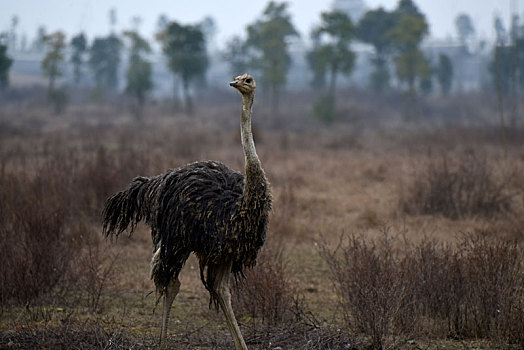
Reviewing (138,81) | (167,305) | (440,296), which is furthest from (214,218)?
(138,81)

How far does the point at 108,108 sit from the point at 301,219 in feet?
98.7

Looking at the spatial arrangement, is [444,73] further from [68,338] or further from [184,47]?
[68,338]

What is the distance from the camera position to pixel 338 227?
838 cm

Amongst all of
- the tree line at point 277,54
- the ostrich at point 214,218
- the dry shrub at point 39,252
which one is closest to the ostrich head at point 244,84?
the ostrich at point 214,218

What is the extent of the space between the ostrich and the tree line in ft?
67.3

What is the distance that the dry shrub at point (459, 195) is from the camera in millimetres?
8750

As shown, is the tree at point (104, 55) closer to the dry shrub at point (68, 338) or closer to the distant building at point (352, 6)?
the dry shrub at point (68, 338)

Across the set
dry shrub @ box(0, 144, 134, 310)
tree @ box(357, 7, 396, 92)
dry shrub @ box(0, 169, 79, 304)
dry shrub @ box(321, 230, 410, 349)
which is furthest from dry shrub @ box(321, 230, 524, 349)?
tree @ box(357, 7, 396, 92)

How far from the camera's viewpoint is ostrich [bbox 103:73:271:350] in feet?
12.9

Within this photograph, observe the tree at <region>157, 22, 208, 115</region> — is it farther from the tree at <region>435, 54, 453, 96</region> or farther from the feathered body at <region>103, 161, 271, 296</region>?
the feathered body at <region>103, 161, 271, 296</region>

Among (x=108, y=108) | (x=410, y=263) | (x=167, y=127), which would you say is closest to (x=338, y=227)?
(x=410, y=263)

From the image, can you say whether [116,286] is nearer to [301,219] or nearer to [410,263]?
[410,263]

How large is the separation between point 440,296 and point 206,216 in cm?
211

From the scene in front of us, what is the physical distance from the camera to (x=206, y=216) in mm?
4023
